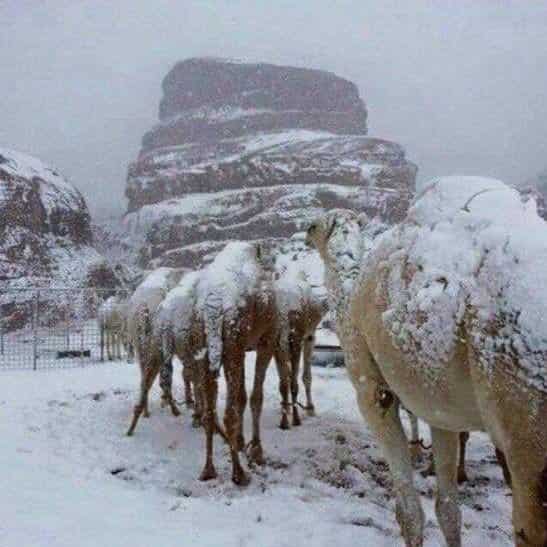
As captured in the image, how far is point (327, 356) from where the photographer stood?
14625 mm

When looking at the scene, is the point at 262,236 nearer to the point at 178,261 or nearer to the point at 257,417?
the point at 178,261

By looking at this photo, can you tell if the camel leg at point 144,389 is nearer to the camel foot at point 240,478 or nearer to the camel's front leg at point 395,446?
the camel foot at point 240,478

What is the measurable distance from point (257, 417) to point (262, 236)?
183ft

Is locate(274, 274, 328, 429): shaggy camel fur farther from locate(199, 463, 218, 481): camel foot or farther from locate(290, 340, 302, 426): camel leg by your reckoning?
locate(199, 463, 218, 481): camel foot

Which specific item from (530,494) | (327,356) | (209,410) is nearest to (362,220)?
(209,410)

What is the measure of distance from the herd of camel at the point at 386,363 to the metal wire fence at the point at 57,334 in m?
9.57

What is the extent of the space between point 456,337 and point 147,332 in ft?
20.7

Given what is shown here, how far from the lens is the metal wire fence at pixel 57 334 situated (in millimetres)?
16234

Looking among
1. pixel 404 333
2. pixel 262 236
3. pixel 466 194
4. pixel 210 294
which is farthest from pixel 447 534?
pixel 262 236

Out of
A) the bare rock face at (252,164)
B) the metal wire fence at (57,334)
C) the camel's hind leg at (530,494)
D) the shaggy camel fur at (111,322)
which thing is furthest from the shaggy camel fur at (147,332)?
the bare rock face at (252,164)

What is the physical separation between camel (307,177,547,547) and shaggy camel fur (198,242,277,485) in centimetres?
199

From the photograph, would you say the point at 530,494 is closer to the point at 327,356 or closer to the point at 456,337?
the point at 456,337

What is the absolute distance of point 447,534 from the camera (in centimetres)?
353

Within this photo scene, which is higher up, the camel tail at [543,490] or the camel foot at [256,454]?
the camel tail at [543,490]
